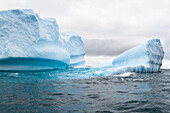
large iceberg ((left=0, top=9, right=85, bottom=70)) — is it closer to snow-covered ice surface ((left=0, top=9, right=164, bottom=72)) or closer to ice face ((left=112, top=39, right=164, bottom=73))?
snow-covered ice surface ((left=0, top=9, right=164, bottom=72))

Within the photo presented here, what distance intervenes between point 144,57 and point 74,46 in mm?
13809

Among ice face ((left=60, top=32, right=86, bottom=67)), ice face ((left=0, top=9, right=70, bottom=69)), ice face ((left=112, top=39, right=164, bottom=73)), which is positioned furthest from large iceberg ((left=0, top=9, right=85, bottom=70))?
ice face ((left=60, top=32, right=86, bottom=67))

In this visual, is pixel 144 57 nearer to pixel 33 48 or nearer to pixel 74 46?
pixel 33 48

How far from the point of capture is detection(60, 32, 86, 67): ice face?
24.2 m

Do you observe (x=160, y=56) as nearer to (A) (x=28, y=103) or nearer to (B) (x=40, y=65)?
(B) (x=40, y=65)

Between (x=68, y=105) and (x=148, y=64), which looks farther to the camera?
(x=148, y=64)

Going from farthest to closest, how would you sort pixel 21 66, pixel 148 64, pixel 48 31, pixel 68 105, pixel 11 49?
pixel 48 31 < pixel 21 66 < pixel 11 49 < pixel 148 64 < pixel 68 105

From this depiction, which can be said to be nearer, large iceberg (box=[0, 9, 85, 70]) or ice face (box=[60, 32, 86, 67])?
large iceberg (box=[0, 9, 85, 70])

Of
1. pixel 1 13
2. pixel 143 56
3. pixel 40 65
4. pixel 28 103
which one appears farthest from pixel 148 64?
pixel 1 13

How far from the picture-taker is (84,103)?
148 inches

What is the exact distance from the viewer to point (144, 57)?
44.4 feet

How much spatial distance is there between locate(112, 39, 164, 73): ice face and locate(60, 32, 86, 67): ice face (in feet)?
34.3

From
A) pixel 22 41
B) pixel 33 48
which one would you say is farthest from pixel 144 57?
pixel 22 41

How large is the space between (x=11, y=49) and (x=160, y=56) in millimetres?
14224
